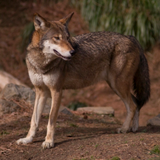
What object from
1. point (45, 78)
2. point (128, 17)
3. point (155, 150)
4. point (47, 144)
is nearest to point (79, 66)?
point (45, 78)

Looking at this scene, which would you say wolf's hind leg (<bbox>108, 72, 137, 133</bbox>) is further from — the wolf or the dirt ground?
the dirt ground

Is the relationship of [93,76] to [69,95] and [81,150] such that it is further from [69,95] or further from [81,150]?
[69,95]

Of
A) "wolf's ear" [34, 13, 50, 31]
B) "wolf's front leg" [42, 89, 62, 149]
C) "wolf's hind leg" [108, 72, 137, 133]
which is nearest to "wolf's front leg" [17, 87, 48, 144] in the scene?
"wolf's front leg" [42, 89, 62, 149]

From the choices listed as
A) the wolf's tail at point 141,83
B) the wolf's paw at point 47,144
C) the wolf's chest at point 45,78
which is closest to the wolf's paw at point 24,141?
the wolf's paw at point 47,144

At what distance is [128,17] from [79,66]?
6279 millimetres

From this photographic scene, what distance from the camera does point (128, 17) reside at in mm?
11109

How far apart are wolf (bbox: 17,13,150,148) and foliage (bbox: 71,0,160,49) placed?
5.37m

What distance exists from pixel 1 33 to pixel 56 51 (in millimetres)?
9904

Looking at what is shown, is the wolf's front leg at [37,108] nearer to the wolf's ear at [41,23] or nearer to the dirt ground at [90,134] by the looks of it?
the dirt ground at [90,134]

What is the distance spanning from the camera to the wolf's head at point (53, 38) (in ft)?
14.4

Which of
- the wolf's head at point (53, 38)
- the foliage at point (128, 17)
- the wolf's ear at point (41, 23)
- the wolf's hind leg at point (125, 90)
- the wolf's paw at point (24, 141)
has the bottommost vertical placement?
A: the wolf's paw at point (24, 141)

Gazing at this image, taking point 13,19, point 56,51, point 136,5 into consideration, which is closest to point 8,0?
point 13,19

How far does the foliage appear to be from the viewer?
11.1 metres

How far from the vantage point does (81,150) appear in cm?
440
